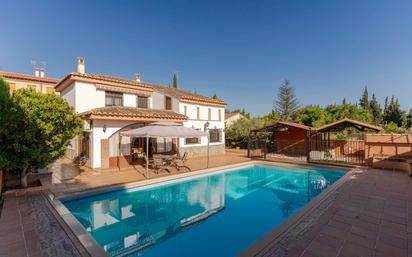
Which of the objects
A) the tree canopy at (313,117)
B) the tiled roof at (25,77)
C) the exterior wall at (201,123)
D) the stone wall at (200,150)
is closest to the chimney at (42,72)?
the tiled roof at (25,77)

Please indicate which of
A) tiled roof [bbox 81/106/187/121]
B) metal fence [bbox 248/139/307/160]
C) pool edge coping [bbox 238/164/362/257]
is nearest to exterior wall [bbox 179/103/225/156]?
tiled roof [bbox 81/106/187/121]

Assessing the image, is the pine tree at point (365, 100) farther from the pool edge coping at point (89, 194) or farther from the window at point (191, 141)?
the window at point (191, 141)

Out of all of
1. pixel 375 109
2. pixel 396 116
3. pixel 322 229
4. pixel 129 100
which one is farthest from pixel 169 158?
pixel 375 109

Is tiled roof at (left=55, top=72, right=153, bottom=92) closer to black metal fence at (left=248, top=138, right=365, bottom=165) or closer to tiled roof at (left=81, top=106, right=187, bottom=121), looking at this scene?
tiled roof at (left=81, top=106, right=187, bottom=121)

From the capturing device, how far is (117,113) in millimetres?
13461

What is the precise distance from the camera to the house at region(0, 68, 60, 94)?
28312 millimetres

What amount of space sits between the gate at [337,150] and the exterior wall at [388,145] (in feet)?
7.76

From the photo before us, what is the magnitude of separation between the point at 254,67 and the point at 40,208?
90.6 feet

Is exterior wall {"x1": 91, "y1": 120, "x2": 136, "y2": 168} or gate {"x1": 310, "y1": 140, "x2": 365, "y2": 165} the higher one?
exterior wall {"x1": 91, "y1": 120, "x2": 136, "y2": 168}

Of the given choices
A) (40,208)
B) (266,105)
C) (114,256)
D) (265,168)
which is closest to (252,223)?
(114,256)

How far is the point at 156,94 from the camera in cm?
1956

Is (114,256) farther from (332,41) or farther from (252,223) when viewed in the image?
(332,41)

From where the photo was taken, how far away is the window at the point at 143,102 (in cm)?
1738

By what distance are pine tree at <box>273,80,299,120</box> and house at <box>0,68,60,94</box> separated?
44943mm
